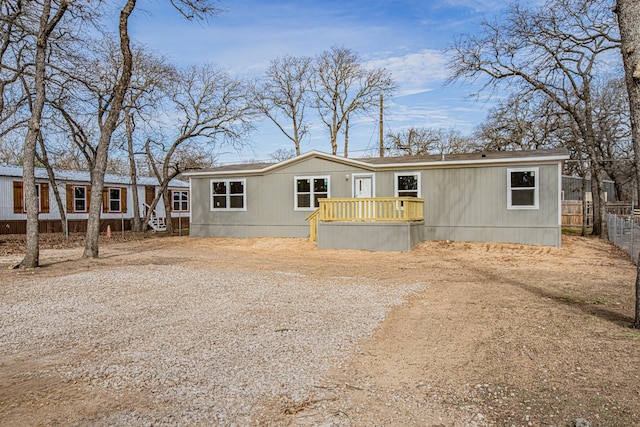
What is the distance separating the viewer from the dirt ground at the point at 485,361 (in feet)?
9.51

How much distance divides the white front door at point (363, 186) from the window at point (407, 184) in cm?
99

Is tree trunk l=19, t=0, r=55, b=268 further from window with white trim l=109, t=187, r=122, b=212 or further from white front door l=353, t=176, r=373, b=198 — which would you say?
window with white trim l=109, t=187, r=122, b=212

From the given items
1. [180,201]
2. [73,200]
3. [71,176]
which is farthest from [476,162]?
[180,201]

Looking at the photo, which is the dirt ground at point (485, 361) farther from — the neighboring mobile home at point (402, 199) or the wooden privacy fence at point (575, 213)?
the wooden privacy fence at point (575, 213)

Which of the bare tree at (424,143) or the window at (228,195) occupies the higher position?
the bare tree at (424,143)

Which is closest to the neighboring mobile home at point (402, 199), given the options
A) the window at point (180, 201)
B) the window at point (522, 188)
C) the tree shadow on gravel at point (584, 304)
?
the window at point (522, 188)

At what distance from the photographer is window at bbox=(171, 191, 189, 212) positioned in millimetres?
27837

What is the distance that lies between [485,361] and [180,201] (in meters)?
26.7

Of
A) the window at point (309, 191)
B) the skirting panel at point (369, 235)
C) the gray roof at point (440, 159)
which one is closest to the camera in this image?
the skirting panel at point (369, 235)

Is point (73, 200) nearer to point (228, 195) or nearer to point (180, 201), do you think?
point (180, 201)

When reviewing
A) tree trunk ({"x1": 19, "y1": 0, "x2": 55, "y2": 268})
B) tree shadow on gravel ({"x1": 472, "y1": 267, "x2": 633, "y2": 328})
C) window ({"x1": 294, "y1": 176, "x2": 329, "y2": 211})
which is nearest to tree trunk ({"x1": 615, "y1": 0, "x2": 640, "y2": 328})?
tree shadow on gravel ({"x1": 472, "y1": 267, "x2": 633, "y2": 328})

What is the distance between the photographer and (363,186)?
53.3 feet

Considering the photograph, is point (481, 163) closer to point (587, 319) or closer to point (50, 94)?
point (587, 319)

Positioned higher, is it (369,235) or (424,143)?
(424,143)
